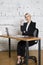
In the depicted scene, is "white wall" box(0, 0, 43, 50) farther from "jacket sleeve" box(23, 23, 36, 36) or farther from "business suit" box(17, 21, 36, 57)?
→ "jacket sleeve" box(23, 23, 36, 36)

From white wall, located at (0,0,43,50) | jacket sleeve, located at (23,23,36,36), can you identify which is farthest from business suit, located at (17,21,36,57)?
white wall, located at (0,0,43,50)

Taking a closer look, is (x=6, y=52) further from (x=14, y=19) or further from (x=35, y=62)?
(x=35, y=62)

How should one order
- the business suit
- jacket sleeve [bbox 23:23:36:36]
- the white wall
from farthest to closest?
1. the white wall
2. jacket sleeve [bbox 23:23:36:36]
3. the business suit

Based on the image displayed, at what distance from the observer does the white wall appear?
18.1 ft

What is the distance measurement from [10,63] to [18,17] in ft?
6.35

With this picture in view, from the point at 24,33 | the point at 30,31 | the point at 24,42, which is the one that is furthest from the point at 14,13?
the point at 24,42

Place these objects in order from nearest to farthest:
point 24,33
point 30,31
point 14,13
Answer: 1. point 30,31
2. point 24,33
3. point 14,13

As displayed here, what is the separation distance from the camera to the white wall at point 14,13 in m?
5.52

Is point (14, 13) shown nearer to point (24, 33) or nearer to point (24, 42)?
point (24, 33)

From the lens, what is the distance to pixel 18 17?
5.63 m

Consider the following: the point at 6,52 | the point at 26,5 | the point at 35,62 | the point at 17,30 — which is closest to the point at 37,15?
the point at 26,5

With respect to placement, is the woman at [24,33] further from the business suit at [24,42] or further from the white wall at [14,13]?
the white wall at [14,13]

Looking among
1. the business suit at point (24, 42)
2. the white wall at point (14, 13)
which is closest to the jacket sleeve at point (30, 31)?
the business suit at point (24, 42)

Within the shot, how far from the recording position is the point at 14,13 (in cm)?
559
